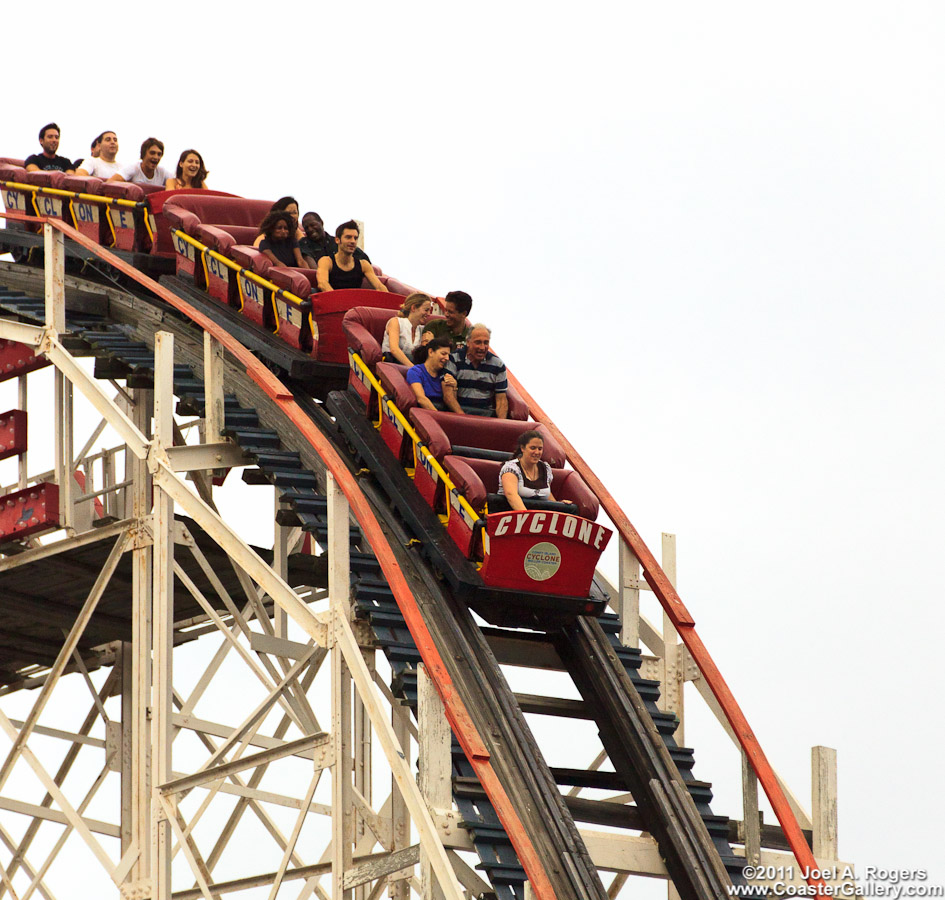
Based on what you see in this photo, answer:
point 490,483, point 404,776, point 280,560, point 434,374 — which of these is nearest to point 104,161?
point 280,560

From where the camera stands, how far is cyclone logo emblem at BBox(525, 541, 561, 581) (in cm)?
1027

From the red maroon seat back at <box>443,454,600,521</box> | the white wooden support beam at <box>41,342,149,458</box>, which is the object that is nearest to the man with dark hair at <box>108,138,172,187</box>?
the white wooden support beam at <box>41,342,149,458</box>

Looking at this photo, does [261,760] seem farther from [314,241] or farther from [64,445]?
[314,241]

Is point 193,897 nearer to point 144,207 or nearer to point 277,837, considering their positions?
point 277,837

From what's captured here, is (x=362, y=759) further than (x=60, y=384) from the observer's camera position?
No

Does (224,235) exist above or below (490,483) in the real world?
above

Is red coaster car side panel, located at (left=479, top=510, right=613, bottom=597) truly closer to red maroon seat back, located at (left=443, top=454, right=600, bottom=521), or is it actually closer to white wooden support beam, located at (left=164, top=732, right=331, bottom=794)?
red maroon seat back, located at (left=443, top=454, right=600, bottom=521)

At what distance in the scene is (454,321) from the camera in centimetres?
1202

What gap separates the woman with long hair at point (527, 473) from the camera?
10594mm

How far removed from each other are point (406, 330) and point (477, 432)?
1.00m

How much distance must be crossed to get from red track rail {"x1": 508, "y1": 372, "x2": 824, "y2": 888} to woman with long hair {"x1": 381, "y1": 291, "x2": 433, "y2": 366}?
1.02m

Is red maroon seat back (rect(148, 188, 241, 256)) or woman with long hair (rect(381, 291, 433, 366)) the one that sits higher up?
red maroon seat back (rect(148, 188, 241, 256))

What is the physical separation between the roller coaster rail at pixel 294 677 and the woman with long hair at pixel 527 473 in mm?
734

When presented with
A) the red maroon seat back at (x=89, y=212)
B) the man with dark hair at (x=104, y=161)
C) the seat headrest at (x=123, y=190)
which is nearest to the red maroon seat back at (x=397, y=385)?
the seat headrest at (x=123, y=190)
